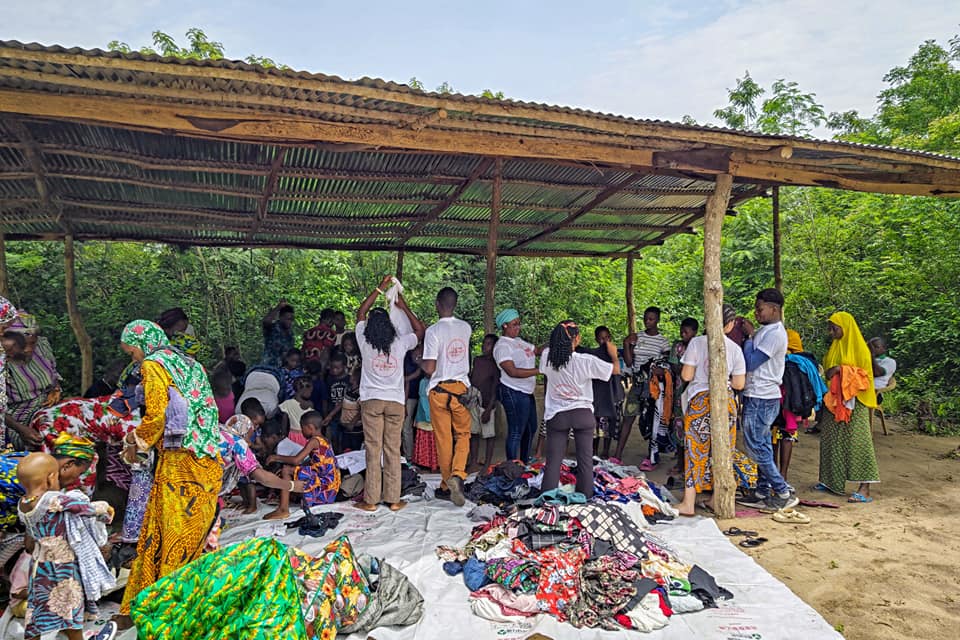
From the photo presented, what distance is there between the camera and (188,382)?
3400 millimetres

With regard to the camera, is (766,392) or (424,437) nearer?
(766,392)

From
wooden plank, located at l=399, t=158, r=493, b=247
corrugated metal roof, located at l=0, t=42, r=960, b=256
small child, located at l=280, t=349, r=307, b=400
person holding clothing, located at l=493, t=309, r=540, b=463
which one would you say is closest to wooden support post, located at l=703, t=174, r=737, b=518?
corrugated metal roof, located at l=0, t=42, r=960, b=256

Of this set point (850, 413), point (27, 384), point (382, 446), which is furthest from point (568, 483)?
point (27, 384)

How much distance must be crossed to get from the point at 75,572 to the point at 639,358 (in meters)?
5.54

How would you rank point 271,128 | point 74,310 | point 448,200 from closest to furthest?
1. point 271,128
2. point 448,200
3. point 74,310

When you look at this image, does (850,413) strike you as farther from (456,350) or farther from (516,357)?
(456,350)

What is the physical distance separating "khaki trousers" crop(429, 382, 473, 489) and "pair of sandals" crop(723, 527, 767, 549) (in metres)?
2.33

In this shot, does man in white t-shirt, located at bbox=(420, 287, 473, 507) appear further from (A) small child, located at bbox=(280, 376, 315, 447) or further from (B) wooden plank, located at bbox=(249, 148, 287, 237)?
(B) wooden plank, located at bbox=(249, 148, 287, 237)

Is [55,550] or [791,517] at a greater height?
[55,550]

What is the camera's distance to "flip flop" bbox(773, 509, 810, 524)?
16.1 ft

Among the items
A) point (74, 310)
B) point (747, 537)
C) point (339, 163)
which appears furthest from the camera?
point (74, 310)

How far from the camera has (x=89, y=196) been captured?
20.2 feet

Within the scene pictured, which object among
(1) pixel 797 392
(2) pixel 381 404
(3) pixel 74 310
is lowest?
(2) pixel 381 404

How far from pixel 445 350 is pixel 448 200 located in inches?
87.6
